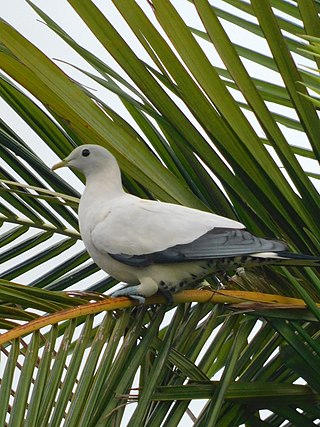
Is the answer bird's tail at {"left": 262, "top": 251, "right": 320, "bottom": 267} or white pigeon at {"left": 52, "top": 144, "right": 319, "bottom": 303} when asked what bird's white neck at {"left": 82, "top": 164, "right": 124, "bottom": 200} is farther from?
bird's tail at {"left": 262, "top": 251, "right": 320, "bottom": 267}

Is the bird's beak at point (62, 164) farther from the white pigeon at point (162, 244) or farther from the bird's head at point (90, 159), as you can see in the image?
the white pigeon at point (162, 244)

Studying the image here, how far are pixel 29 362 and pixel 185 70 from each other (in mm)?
757

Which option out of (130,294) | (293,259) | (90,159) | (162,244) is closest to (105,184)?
(90,159)

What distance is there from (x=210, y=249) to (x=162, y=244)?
0.36ft

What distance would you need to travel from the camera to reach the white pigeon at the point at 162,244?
86.7 inches

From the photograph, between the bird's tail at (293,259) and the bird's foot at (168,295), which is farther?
the bird's foot at (168,295)

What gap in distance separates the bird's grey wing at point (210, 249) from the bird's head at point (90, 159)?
0.30m

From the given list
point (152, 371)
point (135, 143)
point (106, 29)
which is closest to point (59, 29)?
point (106, 29)

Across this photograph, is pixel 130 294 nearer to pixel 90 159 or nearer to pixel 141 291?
pixel 141 291

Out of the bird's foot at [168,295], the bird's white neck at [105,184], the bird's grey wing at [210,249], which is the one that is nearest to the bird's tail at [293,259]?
the bird's grey wing at [210,249]

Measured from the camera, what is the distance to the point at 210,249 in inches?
87.3

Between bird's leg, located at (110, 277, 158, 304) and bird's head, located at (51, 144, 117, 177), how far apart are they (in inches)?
13.9

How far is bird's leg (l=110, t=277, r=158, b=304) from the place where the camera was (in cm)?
213

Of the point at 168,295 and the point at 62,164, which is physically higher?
the point at 62,164
